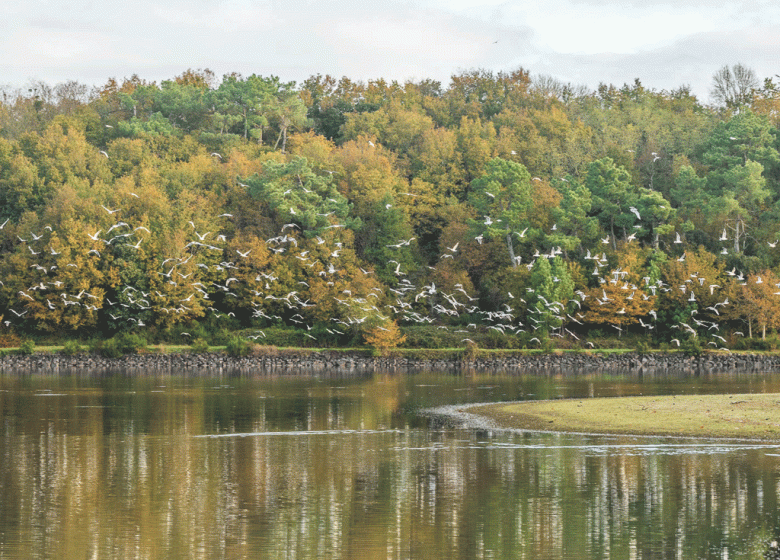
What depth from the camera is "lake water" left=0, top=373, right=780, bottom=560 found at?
18297 millimetres

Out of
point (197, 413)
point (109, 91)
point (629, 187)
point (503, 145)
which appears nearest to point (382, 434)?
point (197, 413)

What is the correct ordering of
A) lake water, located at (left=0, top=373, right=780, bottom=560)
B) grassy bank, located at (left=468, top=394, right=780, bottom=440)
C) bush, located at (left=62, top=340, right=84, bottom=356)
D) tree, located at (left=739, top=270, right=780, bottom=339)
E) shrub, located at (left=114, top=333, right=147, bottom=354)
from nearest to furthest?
lake water, located at (left=0, top=373, right=780, bottom=560) → grassy bank, located at (left=468, top=394, right=780, bottom=440) → bush, located at (left=62, top=340, right=84, bottom=356) → shrub, located at (left=114, top=333, right=147, bottom=354) → tree, located at (left=739, top=270, right=780, bottom=339)

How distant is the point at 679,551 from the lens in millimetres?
17641

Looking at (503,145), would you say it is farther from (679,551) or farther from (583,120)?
(679,551)

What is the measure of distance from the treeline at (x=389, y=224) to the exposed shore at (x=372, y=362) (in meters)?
3.14

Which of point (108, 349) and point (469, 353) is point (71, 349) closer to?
point (108, 349)

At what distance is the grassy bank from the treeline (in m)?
33.5

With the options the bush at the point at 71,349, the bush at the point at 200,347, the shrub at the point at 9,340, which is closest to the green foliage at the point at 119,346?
the bush at the point at 71,349

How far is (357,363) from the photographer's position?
277 feet

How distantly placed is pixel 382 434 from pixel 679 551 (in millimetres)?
17874

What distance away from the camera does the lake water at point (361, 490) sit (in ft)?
60.0

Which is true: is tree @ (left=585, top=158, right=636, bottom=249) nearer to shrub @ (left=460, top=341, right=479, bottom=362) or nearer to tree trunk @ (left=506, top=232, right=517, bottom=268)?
tree trunk @ (left=506, top=232, right=517, bottom=268)

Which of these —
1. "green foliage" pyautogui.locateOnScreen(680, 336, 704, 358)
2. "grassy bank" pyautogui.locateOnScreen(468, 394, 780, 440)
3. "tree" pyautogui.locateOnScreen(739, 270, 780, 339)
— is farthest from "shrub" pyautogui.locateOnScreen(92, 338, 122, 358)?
"tree" pyautogui.locateOnScreen(739, 270, 780, 339)

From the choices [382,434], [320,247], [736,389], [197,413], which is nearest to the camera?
[382,434]
